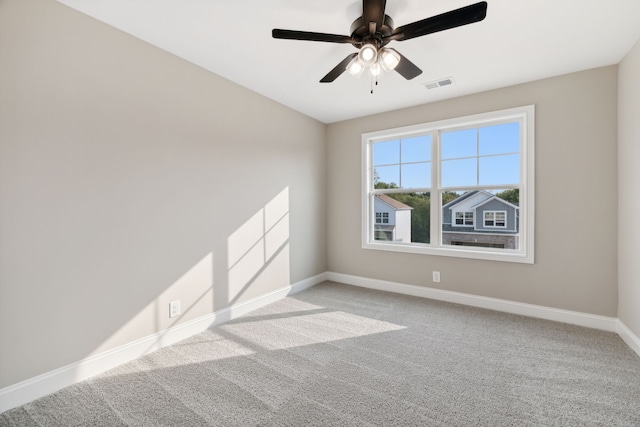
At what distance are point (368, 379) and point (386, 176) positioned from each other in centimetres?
289

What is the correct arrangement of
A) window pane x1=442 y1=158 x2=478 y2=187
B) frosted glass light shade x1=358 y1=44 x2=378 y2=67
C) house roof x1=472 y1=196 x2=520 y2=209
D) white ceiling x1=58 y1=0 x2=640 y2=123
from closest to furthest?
frosted glass light shade x1=358 y1=44 x2=378 y2=67 < white ceiling x1=58 y1=0 x2=640 y2=123 < house roof x1=472 y1=196 x2=520 y2=209 < window pane x1=442 y1=158 x2=478 y2=187

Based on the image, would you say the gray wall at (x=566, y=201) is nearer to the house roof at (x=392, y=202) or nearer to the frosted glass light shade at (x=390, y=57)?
the house roof at (x=392, y=202)

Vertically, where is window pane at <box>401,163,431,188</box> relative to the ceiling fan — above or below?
below

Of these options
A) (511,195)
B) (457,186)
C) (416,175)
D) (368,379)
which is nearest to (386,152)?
(416,175)

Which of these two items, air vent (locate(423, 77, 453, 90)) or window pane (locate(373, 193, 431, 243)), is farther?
window pane (locate(373, 193, 431, 243))

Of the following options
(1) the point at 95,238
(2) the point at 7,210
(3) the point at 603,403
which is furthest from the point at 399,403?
(2) the point at 7,210

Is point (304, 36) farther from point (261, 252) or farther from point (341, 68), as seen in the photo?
point (261, 252)

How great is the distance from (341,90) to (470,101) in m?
1.58

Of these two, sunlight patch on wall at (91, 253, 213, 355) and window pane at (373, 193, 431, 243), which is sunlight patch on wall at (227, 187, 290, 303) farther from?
window pane at (373, 193, 431, 243)

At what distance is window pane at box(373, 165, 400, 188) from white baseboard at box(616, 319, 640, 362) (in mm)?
2677

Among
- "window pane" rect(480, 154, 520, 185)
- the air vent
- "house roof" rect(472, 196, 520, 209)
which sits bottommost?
"house roof" rect(472, 196, 520, 209)

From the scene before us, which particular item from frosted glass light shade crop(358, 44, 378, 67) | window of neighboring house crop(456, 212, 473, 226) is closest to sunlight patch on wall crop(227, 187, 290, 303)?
frosted glass light shade crop(358, 44, 378, 67)

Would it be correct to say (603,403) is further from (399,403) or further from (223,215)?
(223,215)

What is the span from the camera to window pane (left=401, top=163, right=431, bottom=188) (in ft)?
12.7
